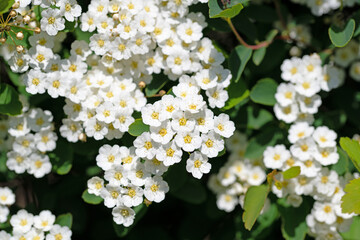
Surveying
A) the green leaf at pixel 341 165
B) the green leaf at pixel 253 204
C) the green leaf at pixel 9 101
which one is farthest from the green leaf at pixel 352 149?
the green leaf at pixel 9 101

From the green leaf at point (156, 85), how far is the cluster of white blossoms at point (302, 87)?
634 mm

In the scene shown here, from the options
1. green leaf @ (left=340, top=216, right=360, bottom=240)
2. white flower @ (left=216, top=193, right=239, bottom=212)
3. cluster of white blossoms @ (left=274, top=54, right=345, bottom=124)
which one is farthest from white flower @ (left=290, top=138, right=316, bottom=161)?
white flower @ (left=216, top=193, right=239, bottom=212)

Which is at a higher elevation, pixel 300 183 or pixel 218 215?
pixel 300 183

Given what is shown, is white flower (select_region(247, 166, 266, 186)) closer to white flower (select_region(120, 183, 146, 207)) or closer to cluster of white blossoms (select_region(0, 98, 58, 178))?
white flower (select_region(120, 183, 146, 207))

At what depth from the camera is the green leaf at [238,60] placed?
2566 millimetres

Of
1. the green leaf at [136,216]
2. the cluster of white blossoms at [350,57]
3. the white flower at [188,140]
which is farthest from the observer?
the cluster of white blossoms at [350,57]

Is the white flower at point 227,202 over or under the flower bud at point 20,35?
under

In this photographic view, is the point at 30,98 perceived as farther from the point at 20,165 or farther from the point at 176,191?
the point at 176,191

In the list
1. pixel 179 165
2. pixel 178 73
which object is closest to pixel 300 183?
pixel 179 165

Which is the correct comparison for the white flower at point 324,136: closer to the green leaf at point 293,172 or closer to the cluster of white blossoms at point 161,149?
the green leaf at point 293,172

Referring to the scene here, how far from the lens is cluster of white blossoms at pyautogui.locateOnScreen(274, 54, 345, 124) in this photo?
271cm

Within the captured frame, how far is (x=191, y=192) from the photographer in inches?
116

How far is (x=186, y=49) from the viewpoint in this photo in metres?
2.57

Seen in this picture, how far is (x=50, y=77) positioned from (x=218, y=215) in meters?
1.36
